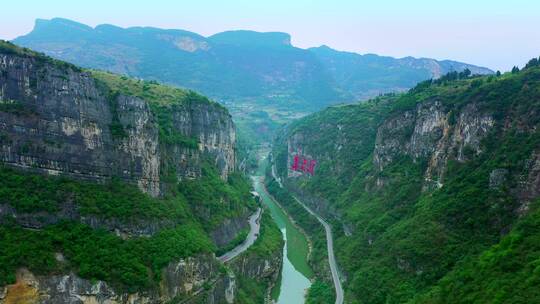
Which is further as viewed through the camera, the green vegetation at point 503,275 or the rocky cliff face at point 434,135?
the rocky cliff face at point 434,135

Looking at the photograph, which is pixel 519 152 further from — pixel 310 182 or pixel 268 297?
pixel 310 182

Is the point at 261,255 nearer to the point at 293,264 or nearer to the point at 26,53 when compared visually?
the point at 293,264

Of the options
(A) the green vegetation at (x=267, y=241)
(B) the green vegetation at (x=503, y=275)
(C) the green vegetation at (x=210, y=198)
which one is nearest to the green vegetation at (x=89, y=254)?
(C) the green vegetation at (x=210, y=198)

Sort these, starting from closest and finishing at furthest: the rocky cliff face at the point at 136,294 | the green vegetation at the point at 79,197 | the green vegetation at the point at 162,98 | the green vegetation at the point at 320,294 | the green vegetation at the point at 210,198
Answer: the rocky cliff face at the point at 136,294 < the green vegetation at the point at 79,197 < the green vegetation at the point at 320,294 < the green vegetation at the point at 162,98 < the green vegetation at the point at 210,198

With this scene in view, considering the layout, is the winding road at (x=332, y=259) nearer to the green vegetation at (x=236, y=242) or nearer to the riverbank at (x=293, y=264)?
the riverbank at (x=293, y=264)

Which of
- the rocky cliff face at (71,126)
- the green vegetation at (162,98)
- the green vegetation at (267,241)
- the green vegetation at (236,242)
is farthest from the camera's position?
the green vegetation at (267,241)

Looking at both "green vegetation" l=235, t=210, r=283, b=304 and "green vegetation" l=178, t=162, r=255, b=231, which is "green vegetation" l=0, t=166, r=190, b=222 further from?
"green vegetation" l=235, t=210, r=283, b=304

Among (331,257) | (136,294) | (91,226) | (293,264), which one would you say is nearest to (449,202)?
(331,257)
